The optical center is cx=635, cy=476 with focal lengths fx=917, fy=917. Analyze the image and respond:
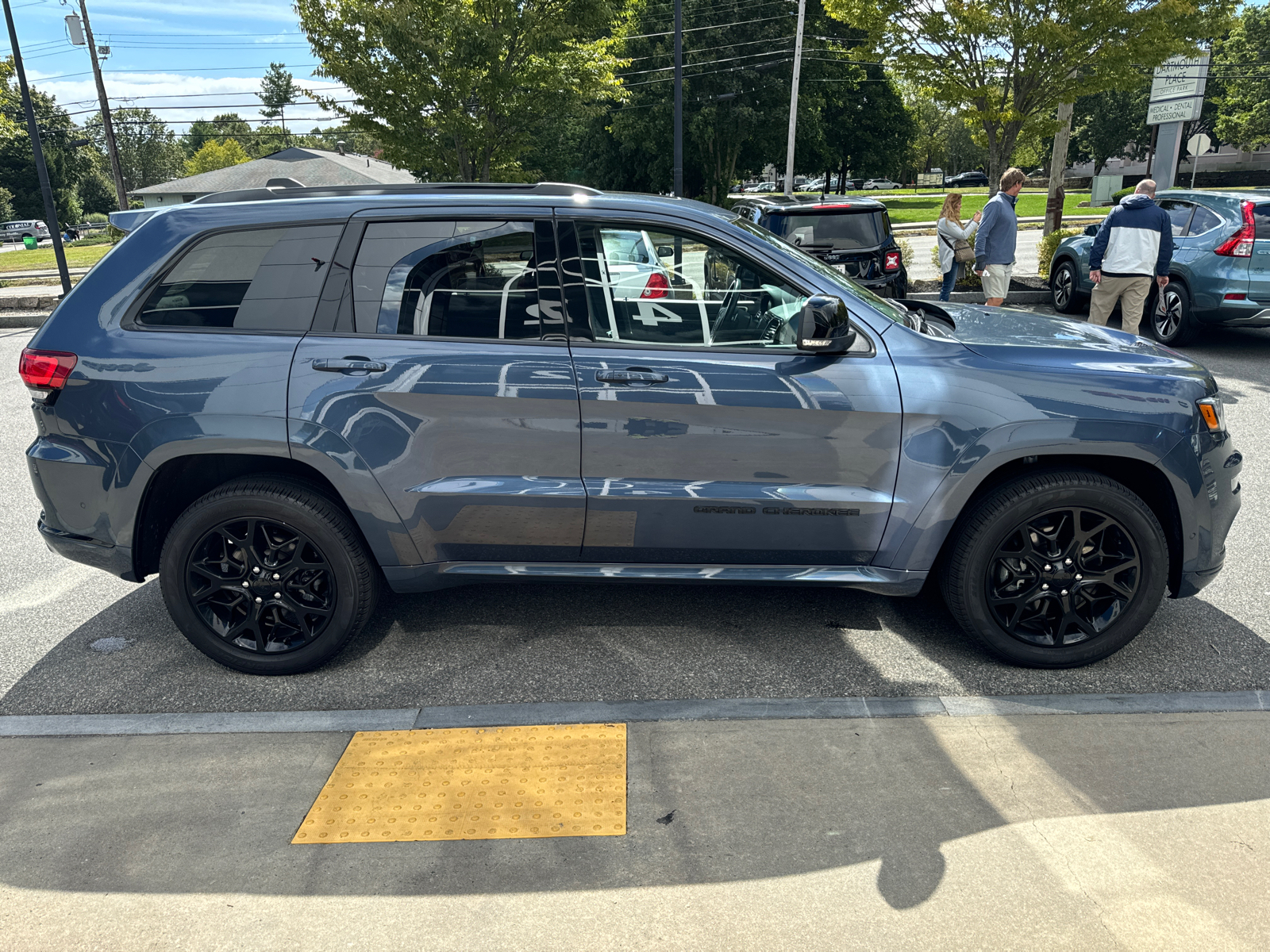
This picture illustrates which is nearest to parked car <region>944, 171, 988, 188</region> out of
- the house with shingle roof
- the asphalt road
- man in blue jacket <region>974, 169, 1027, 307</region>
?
the house with shingle roof

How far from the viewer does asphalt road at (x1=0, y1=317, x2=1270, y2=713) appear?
3.56 m

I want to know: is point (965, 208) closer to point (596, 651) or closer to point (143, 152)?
point (596, 651)

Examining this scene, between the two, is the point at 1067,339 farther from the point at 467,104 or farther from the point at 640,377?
the point at 467,104

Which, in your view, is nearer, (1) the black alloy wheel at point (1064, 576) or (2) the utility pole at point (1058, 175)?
(1) the black alloy wheel at point (1064, 576)

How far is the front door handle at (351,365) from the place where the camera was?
11.2 ft

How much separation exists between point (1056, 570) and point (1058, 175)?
19930 millimetres

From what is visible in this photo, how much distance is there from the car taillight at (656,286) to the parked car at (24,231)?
6859 cm

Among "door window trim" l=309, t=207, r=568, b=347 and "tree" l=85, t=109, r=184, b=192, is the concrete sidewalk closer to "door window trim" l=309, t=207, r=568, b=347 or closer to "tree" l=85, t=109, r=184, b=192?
"door window trim" l=309, t=207, r=568, b=347

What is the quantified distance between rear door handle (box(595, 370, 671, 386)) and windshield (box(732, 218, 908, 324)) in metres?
0.72

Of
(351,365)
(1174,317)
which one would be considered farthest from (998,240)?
(351,365)

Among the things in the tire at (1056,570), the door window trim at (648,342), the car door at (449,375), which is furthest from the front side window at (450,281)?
the tire at (1056,570)

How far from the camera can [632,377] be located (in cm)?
337

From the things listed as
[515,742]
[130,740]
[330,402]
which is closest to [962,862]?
[515,742]

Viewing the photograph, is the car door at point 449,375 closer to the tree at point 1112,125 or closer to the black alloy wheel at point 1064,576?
the black alloy wheel at point 1064,576
